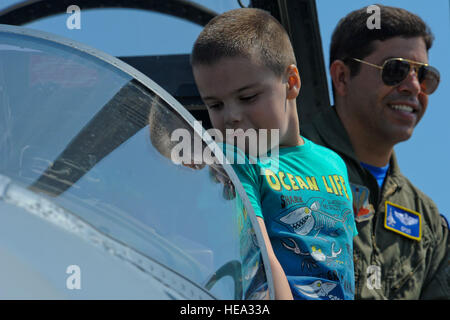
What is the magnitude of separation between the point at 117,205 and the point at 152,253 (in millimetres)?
83

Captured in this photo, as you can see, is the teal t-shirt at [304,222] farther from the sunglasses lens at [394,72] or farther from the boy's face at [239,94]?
the sunglasses lens at [394,72]

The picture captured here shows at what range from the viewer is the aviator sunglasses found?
92.9 inches

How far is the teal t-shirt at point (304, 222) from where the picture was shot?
49.5 inches

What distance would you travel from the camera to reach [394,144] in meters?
2.40

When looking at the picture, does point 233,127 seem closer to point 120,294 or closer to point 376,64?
point 120,294

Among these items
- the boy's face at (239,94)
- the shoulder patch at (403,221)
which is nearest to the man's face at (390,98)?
the shoulder patch at (403,221)

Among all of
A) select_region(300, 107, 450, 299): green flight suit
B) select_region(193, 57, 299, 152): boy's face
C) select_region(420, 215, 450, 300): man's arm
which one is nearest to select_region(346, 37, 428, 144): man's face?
select_region(300, 107, 450, 299): green flight suit

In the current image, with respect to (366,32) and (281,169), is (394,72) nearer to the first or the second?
→ (366,32)

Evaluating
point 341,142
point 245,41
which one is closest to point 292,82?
point 245,41

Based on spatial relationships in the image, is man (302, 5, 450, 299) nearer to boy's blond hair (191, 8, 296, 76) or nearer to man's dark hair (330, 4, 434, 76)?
man's dark hair (330, 4, 434, 76)

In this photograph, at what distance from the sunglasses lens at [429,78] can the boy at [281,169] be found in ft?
3.57

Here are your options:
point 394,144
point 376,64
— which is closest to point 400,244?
point 394,144

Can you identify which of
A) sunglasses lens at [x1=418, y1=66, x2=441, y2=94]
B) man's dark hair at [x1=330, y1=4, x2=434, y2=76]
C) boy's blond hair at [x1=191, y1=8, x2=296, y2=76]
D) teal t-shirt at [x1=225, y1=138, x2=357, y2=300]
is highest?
man's dark hair at [x1=330, y1=4, x2=434, y2=76]

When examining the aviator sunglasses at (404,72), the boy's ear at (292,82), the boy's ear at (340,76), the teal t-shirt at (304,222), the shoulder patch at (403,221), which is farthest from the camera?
the boy's ear at (340,76)
